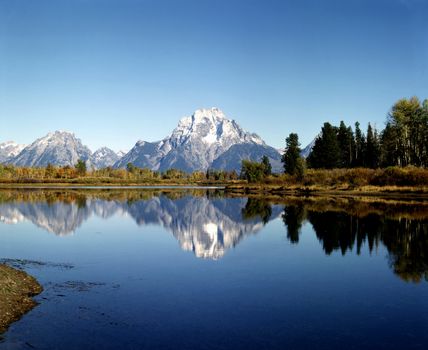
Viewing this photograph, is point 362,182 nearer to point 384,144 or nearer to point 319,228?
point 384,144

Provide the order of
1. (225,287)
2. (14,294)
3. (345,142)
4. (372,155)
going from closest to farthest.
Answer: (14,294) → (225,287) → (372,155) → (345,142)

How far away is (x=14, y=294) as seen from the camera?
1884cm

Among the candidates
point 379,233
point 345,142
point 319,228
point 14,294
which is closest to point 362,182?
point 345,142

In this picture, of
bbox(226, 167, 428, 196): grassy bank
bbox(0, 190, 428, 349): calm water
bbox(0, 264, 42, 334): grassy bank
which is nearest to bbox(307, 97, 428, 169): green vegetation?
bbox(226, 167, 428, 196): grassy bank

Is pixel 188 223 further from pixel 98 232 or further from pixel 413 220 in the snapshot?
pixel 413 220

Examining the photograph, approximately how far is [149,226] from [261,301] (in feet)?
109

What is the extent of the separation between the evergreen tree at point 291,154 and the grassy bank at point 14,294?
120 meters

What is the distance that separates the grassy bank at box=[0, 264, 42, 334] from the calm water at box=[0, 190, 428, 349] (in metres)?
0.48

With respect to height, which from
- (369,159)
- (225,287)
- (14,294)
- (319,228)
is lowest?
(225,287)

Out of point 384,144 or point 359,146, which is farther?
point 359,146

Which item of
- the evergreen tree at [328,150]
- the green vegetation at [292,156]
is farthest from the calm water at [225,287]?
the evergreen tree at [328,150]

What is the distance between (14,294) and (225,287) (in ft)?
32.5

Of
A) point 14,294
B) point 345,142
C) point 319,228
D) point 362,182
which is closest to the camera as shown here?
point 14,294

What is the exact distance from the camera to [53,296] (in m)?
19.7
